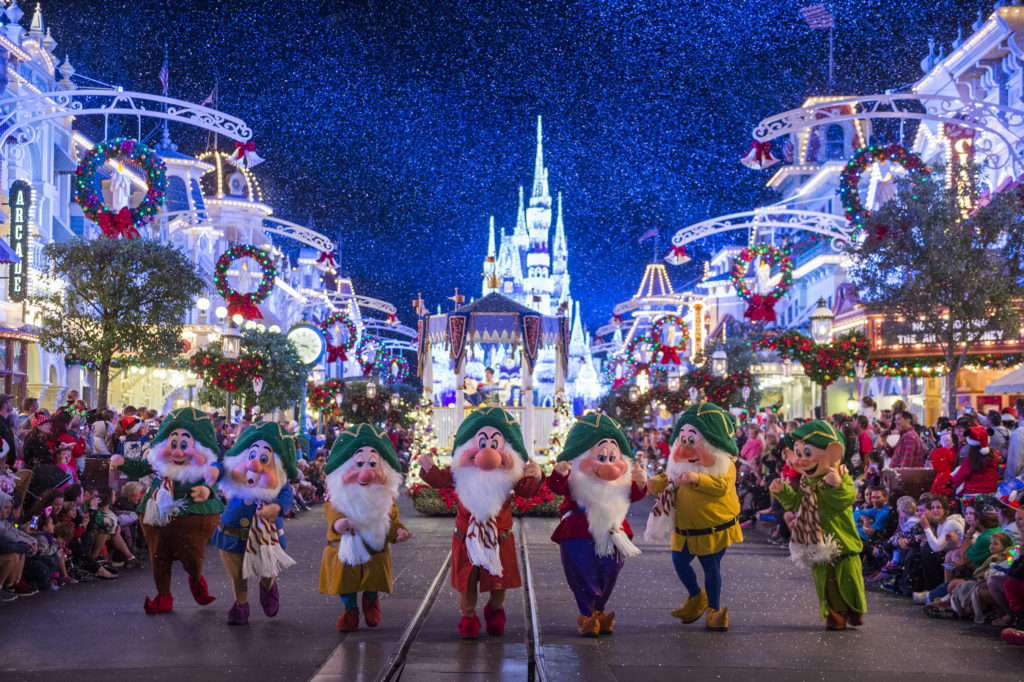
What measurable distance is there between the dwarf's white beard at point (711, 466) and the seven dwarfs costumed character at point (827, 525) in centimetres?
46

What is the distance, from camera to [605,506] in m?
8.80

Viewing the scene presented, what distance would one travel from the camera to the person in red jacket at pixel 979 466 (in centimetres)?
1214

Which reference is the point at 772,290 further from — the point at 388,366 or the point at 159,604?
the point at 388,366

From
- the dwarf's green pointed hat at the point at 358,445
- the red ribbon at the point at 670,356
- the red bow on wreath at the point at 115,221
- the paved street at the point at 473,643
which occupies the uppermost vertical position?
the red bow on wreath at the point at 115,221

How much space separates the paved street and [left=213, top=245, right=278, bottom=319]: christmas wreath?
51.7ft

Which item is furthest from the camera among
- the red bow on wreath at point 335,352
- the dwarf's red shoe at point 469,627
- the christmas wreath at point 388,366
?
the christmas wreath at point 388,366

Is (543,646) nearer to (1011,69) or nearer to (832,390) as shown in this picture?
(1011,69)

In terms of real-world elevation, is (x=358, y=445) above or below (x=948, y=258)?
below

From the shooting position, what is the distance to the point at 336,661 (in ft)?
24.6

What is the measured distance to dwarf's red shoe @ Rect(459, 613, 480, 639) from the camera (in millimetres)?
8508

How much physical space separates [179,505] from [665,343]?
95.8ft

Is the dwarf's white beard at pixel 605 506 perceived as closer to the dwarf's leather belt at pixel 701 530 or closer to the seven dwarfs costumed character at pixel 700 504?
the seven dwarfs costumed character at pixel 700 504

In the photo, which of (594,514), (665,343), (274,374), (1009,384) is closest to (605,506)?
(594,514)

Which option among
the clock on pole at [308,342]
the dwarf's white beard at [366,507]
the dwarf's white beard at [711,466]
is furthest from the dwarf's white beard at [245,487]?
the clock on pole at [308,342]
